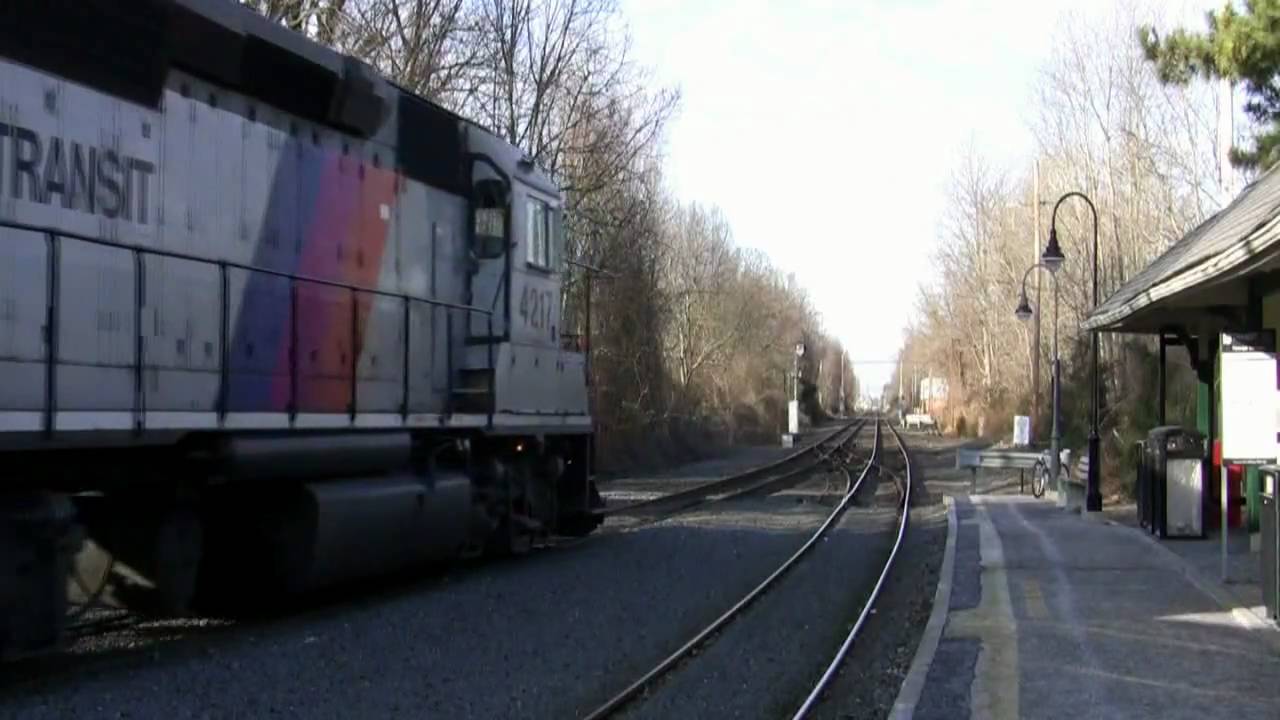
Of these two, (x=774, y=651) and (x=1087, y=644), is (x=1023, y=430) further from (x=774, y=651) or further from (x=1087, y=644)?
(x=774, y=651)

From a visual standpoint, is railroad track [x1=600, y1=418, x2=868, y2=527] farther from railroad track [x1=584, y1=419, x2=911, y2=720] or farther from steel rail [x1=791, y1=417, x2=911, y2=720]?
steel rail [x1=791, y1=417, x2=911, y2=720]

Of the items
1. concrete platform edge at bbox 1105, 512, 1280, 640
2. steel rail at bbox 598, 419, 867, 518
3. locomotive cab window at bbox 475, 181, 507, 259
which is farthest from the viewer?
steel rail at bbox 598, 419, 867, 518

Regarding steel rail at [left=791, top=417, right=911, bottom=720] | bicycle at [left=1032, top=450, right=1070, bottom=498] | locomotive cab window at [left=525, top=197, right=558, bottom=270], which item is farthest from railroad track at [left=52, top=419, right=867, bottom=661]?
bicycle at [left=1032, top=450, right=1070, bottom=498]

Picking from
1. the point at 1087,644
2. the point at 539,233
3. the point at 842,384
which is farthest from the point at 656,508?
the point at 842,384

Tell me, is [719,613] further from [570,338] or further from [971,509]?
[971,509]

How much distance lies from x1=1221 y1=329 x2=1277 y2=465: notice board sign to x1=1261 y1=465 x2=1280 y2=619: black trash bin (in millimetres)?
1671

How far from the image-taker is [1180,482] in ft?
48.2

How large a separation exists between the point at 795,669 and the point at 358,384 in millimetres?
4616

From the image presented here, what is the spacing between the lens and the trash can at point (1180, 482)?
14.5m

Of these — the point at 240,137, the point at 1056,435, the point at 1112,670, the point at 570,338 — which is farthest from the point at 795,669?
the point at 1056,435

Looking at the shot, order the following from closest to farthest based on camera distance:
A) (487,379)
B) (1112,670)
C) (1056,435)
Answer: (1112,670)
(487,379)
(1056,435)

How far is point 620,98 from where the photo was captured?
3231cm

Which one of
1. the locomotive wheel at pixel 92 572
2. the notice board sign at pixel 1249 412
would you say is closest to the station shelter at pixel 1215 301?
the notice board sign at pixel 1249 412

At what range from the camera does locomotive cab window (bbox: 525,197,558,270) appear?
559 inches
